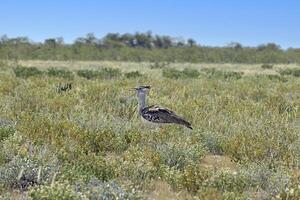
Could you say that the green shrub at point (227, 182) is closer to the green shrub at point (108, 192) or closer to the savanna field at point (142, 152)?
the savanna field at point (142, 152)

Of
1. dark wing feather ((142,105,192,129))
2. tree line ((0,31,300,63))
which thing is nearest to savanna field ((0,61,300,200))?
dark wing feather ((142,105,192,129))

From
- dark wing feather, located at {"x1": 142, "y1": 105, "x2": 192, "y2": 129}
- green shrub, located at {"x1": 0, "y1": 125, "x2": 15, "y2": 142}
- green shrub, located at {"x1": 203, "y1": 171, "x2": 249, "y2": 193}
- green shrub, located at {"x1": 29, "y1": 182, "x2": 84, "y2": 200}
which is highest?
dark wing feather, located at {"x1": 142, "y1": 105, "x2": 192, "y2": 129}

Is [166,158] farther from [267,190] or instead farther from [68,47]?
[68,47]

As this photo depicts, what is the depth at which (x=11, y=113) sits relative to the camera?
8383 mm

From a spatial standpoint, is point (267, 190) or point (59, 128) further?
point (59, 128)

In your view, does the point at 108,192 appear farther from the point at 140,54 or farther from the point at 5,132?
the point at 140,54

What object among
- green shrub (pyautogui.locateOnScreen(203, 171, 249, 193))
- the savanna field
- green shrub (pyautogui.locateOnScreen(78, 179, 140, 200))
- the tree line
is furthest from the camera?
the tree line

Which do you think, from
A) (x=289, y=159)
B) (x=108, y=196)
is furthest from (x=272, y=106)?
(x=108, y=196)

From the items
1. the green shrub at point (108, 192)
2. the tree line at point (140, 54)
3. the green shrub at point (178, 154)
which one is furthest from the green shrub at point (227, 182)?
the tree line at point (140, 54)

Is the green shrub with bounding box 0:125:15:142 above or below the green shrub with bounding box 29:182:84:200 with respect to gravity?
above

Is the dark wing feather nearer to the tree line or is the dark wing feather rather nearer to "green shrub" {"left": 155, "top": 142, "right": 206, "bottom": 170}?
"green shrub" {"left": 155, "top": 142, "right": 206, "bottom": 170}

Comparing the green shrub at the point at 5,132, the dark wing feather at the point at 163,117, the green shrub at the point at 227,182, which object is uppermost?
the dark wing feather at the point at 163,117

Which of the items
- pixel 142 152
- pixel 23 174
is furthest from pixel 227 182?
pixel 23 174

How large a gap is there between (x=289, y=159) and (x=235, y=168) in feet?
2.40
